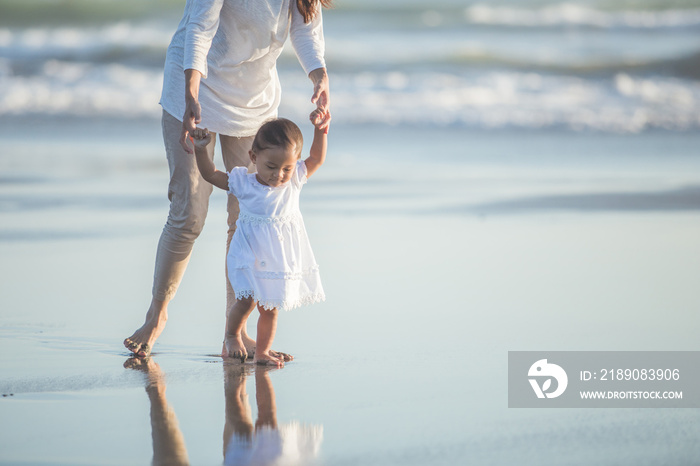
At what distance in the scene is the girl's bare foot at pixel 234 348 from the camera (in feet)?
11.2

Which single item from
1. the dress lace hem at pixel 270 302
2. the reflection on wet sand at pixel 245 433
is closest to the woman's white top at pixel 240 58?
the dress lace hem at pixel 270 302

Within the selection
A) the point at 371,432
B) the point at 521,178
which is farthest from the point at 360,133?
the point at 371,432

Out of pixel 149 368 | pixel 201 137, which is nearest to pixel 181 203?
pixel 201 137

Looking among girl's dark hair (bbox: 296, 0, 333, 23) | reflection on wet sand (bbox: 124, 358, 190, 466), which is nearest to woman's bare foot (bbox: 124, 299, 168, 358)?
reflection on wet sand (bbox: 124, 358, 190, 466)

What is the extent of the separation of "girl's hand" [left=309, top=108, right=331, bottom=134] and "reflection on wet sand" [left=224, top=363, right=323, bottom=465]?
92cm

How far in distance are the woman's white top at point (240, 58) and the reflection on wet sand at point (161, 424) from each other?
914mm

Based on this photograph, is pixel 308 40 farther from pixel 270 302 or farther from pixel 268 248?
pixel 270 302

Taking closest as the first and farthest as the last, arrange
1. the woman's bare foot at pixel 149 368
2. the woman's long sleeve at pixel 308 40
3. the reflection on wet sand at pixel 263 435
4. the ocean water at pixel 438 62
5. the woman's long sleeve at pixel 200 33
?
1. the reflection on wet sand at pixel 263 435
2. the woman's bare foot at pixel 149 368
3. the woman's long sleeve at pixel 200 33
4. the woman's long sleeve at pixel 308 40
5. the ocean water at pixel 438 62

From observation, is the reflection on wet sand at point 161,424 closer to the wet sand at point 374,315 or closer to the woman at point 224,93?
the wet sand at point 374,315

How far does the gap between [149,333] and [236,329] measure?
346mm

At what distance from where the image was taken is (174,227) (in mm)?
3557

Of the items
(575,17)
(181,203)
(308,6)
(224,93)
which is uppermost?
(575,17)

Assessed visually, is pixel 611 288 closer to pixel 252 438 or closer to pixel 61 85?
pixel 252 438

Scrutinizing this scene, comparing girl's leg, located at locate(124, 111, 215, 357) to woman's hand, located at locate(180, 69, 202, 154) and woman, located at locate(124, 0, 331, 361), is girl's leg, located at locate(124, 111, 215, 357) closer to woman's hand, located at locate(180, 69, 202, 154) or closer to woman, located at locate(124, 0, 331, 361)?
woman, located at locate(124, 0, 331, 361)
